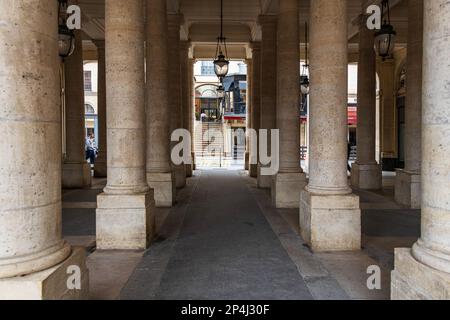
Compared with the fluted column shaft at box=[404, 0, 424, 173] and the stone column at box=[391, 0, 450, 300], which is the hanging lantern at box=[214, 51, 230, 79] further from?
the stone column at box=[391, 0, 450, 300]

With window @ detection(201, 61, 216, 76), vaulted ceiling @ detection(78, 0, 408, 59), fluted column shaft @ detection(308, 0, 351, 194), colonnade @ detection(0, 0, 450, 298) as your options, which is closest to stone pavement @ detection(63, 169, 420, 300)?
colonnade @ detection(0, 0, 450, 298)

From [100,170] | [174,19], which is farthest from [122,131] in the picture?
[100,170]

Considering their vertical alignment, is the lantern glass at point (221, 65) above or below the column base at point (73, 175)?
above

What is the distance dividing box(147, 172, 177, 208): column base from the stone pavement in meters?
0.41

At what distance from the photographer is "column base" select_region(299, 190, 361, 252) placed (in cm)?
699

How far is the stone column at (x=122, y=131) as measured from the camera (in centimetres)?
714

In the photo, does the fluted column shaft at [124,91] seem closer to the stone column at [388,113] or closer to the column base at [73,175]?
the column base at [73,175]

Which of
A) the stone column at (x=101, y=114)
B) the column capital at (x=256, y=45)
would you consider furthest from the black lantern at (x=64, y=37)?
the column capital at (x=256, y=45)

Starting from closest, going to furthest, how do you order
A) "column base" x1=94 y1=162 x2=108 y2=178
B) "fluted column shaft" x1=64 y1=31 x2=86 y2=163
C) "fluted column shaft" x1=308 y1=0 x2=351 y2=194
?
1. "fluted column shaft" x1=308 y1=0 x2=351 y2=194
2. "fluted column shaft" x1=64 y1=31 x2=86 y2=163
3. "column base" x1=94 y1=162 x2=108 y2=178

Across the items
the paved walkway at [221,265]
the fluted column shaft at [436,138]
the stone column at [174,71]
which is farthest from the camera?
the stone column at [174,71]

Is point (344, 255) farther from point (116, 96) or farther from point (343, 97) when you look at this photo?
point (116, 96)

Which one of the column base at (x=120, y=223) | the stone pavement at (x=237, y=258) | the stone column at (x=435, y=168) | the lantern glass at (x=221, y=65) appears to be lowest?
the stone pavement at (x=237, y=258)

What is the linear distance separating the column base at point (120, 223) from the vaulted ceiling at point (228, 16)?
9.48 metres

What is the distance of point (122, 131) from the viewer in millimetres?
7219
